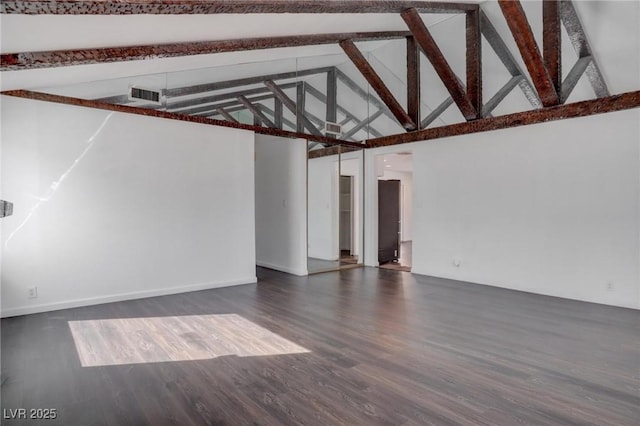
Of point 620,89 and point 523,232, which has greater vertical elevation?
point 620,89

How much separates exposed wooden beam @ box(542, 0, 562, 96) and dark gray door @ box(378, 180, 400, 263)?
12.2 feet

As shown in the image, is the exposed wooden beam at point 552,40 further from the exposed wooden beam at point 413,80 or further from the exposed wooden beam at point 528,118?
the exposed wooden beam at point 413,80

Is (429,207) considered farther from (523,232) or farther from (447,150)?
(523,232)

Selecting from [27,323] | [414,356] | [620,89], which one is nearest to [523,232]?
[620,89]

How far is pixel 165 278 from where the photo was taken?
16.8ft

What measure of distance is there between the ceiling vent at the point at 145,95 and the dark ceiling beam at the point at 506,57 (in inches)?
194

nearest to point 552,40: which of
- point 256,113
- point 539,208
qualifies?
point 539,208

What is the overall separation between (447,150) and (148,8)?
5.33 metres

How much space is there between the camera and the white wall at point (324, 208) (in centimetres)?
732

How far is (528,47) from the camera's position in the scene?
458cm

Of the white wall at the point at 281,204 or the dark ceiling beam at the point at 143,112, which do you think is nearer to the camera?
the dark ceiling beam at the point at 143,112

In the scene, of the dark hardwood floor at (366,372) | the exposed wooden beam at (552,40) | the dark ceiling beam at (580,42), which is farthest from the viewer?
the exposed wooden beam at (552,40)

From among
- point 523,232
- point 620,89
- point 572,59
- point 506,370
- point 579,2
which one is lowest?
point 506,370

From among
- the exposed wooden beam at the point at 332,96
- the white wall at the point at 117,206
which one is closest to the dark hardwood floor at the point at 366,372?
the white wall at the point at 117,206
